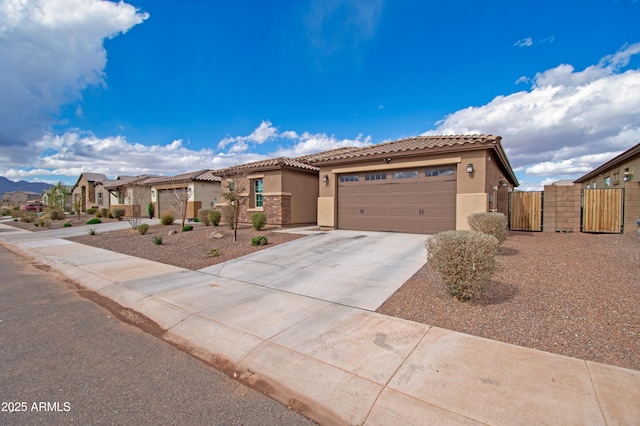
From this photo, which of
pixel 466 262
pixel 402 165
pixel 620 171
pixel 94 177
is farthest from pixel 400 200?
pixel 94 177

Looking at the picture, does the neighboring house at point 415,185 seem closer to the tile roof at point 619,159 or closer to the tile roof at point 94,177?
the tile roof at point 619,159

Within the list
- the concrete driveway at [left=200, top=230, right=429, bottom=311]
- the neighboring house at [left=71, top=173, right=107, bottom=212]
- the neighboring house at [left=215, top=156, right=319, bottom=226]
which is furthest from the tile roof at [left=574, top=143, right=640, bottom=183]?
the neighboring house at [left=71, top=173, right=107, bottom=212]

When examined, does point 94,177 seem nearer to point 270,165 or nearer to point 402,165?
point 270,165

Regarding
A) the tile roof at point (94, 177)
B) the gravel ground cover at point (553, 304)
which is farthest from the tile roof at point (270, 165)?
the tile roof at point (94, 177)

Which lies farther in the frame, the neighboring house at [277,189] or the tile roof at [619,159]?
the neighboring house at [277,189]

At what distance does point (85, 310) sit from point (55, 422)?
3403mm

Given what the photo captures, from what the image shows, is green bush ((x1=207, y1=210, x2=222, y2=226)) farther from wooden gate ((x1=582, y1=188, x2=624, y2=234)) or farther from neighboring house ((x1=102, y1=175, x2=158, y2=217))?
wooden gate ((x1=582, y1=188, x2=624, y2=234))

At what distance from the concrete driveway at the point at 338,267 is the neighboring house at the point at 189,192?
15.8 meters

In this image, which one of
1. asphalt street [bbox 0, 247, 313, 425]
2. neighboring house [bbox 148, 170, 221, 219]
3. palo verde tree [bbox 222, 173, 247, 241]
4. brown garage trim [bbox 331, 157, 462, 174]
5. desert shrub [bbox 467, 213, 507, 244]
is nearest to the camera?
asphalt street [bbox 0, 247, 313, 425]

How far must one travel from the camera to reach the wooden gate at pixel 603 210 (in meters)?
12.0

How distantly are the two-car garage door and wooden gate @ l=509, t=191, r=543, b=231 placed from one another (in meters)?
4.62

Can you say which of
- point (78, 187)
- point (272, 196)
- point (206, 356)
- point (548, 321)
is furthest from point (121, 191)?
point (548, 321)

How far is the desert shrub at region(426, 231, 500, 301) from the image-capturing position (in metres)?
4.72

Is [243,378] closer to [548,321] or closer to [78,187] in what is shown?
[548,321]
